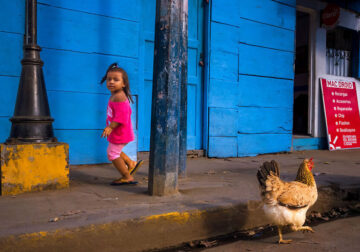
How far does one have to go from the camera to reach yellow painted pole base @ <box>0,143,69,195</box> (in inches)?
113

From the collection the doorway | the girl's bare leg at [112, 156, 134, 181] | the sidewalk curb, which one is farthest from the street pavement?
the doorway

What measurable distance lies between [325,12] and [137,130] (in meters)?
5.61

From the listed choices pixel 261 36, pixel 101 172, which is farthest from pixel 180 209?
pixel 261 36

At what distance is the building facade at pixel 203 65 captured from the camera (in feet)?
14.0

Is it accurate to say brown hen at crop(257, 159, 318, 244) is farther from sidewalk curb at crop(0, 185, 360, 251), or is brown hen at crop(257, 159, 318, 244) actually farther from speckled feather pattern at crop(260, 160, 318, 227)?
sidewalk curb at crop(0, 185, 360, 251)

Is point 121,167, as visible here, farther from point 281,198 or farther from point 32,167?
point 281,198

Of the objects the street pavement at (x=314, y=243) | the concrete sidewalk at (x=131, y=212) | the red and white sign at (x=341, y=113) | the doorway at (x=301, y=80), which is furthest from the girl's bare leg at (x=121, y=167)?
the doorway at (x=301, y=80)

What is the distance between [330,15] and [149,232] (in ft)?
23.4

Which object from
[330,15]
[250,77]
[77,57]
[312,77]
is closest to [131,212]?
[77,57]

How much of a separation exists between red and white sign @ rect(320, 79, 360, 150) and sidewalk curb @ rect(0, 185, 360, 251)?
17.9 ft

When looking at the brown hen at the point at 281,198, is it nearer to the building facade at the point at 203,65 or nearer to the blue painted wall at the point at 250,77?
the building facade at the point at 203,65

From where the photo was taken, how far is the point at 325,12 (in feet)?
24.1

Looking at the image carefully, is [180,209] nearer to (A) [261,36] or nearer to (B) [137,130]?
(B) [137,130]

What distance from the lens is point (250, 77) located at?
20.2 feet
